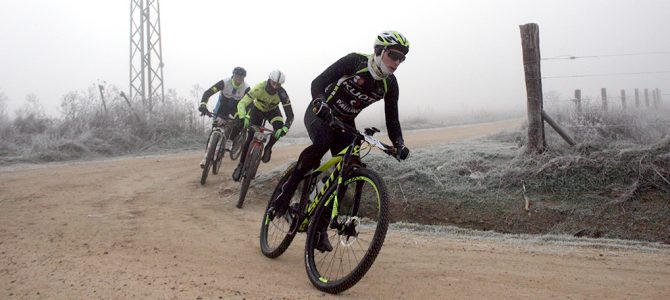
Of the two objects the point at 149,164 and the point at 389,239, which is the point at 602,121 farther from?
the point at 149,164

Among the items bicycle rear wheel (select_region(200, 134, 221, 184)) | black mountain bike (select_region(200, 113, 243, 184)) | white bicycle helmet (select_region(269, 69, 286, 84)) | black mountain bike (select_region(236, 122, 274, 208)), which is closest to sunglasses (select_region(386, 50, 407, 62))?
black mountain bike (select_region(236, 122, 274, 208))

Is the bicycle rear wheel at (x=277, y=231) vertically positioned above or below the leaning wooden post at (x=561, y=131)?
below

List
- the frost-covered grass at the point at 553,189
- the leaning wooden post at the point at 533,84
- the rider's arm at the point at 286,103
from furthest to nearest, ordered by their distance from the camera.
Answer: the rider's arm at the point at 286,103, the leaning wooden post at the point at 533,84, the frost-covered grass at the point at 553,189

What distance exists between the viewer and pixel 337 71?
473cm

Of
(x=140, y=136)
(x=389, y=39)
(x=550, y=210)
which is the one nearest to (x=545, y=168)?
(x=550, y=210)

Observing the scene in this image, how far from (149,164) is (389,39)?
29.7 feet

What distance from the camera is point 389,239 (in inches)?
231

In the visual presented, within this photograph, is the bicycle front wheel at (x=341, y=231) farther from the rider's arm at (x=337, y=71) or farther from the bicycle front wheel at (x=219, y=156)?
the bicycle front wheel at (x=219, y=156)

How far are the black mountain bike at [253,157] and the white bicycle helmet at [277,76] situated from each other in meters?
0.82

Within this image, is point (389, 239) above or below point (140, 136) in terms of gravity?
below

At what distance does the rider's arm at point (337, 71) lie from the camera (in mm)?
4684

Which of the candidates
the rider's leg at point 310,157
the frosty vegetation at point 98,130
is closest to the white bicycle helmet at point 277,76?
the rider's leg at point 310,157

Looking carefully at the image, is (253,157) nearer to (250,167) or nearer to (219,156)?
(250,167)

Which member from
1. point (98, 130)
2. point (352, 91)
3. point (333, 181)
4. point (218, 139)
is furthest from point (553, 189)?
point (98, 130)
